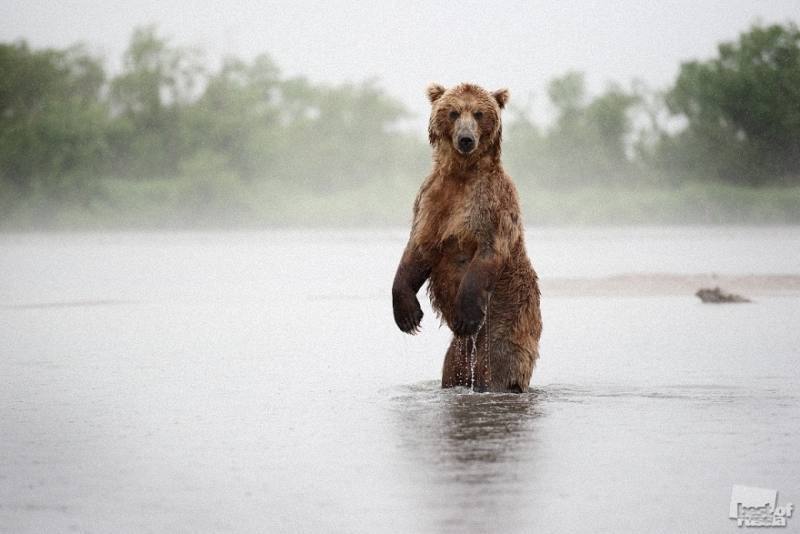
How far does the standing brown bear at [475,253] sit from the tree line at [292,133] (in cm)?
4224

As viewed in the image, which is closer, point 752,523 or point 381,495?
point 752,523

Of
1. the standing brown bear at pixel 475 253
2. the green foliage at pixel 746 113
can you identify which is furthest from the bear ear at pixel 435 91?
the green foliage at pixel 746 113

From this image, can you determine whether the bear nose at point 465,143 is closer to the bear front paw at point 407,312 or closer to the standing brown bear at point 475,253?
the standing brown bear at point 475,253

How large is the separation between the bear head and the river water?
142 cm

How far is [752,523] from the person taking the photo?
16.0ft

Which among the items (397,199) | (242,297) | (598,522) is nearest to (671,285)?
(242,297)

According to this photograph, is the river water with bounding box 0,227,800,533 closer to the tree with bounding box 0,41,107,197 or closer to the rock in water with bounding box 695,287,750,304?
the rock in water with bounding box 695,287,750,304

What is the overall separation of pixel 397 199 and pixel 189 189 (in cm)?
850

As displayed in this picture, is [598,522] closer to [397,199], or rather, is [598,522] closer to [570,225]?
[570,225]

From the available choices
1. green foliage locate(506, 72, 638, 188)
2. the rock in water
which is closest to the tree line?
green foliage locate(506, 72, 638, 188)

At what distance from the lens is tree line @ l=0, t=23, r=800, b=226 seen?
49938 millimetres

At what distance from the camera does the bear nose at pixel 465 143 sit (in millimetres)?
7457

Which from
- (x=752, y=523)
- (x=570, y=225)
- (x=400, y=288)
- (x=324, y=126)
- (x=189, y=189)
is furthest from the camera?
(x=324, y=126)
